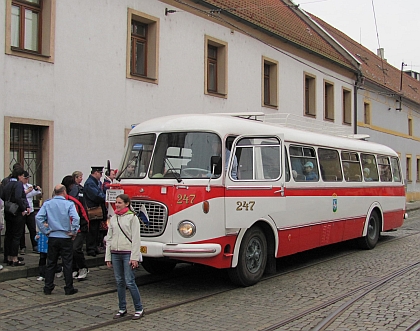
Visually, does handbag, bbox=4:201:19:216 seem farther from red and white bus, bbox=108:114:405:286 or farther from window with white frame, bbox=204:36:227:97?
window with white frame, bbox=204:36:227:97

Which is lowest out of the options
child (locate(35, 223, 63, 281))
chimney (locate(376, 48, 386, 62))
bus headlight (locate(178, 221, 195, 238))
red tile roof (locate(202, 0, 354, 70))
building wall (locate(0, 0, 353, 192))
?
child (locate(35, 223, 63, 281))

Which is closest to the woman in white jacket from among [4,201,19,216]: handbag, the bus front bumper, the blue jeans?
the blue jeans

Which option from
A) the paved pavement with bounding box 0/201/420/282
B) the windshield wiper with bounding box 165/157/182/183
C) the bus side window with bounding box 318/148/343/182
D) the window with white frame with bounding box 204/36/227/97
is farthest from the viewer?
the window with white frame with bounding box 204/36/227/97

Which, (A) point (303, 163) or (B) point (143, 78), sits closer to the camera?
(A) point (303, 163)

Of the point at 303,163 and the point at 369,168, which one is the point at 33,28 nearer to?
the point at 303,163

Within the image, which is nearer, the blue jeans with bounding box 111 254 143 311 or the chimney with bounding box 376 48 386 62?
the blue jeans with bounding box 111 254 143 311

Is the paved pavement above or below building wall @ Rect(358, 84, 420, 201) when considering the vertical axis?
below

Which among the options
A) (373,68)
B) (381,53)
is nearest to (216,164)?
(373,68)

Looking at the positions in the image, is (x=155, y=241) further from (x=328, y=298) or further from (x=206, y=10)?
(x=206, y=10)

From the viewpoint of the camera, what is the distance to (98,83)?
13922 mm

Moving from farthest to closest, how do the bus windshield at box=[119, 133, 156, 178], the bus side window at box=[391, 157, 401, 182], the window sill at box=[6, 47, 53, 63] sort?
the bus side window at box=[391, 157, 401, 182], the window sill at box=[6, 47, 53, 63], the bus windshield at box=[119, 133, 156, 178]

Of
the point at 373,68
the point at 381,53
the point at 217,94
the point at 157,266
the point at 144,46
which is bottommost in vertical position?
the point at 157,266

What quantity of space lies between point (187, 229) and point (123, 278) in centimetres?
147

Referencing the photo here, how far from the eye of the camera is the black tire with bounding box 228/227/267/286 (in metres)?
8.66
